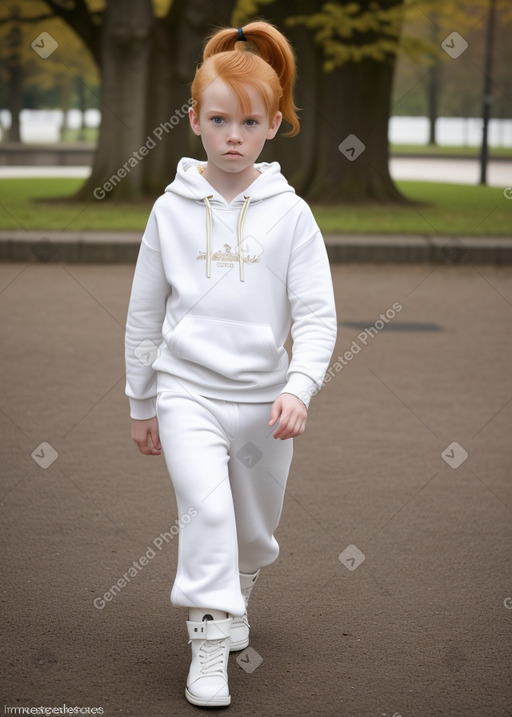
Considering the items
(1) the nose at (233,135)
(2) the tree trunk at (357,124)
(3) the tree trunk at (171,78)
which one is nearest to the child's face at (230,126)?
(1) the nose at (233,135)

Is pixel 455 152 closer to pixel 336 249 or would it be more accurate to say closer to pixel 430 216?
pixel 430 216

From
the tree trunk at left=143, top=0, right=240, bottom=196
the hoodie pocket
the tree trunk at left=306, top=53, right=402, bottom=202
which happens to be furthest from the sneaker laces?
the tree trunk at left=306, top=53, right=402, bottom=202

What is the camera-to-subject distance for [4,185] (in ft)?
71.2

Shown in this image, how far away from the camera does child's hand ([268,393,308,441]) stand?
296cm

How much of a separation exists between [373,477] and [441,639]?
67.4 inches

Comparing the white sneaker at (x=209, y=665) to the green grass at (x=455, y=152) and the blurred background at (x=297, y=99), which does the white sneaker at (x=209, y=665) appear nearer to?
the blurred background at (x=297, y=99)

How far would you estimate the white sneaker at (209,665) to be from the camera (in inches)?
120

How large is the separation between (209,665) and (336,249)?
9304 mm

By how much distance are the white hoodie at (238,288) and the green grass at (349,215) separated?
397 inches

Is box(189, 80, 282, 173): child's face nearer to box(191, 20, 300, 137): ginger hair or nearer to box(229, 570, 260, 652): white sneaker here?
box(191, 20, 300, 137): ginger hair

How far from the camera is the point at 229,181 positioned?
3.20 meters

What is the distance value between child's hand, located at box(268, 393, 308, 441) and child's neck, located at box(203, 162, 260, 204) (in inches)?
22.2

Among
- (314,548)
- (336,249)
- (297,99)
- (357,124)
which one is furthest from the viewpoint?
(297,99)

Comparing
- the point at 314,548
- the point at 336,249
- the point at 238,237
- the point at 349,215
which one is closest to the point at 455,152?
the point at 349,215
